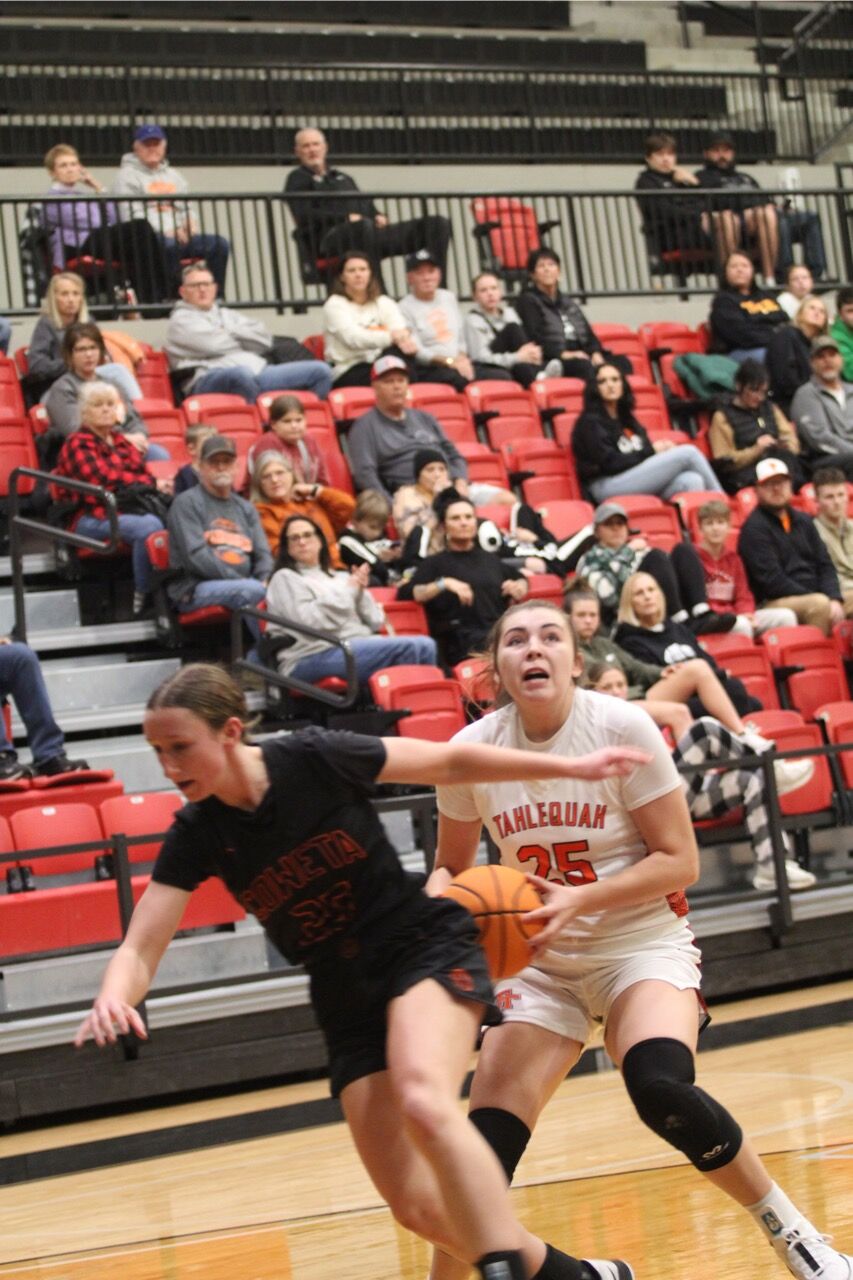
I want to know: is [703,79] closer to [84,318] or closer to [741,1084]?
[84,318]

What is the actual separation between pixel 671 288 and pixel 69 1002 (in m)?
10.3

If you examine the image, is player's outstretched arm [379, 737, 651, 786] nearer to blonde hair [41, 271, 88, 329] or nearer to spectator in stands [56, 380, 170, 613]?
spectator in stands [56, 380, 170, 613]

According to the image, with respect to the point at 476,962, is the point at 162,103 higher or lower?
higher

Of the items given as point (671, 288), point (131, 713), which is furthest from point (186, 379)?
point (671, 288)

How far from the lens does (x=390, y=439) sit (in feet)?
35.7

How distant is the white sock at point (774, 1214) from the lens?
3748 millimetres

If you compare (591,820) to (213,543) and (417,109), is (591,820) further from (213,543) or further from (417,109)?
(417,109)

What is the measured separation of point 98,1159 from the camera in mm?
6637

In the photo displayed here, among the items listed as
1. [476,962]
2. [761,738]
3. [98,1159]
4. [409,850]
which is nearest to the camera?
[476,962]

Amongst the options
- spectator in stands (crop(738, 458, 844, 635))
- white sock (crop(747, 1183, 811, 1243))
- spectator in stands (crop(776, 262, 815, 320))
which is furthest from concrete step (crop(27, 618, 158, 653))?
spectator in stands (crop(776, 262, 815, 320))

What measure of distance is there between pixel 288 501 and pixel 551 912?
6603 mm

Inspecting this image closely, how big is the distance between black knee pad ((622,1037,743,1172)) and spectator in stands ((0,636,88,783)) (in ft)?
16.0

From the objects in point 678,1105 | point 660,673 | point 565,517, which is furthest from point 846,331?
point 678,1105

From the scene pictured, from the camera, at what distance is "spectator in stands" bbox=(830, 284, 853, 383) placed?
44.8ft
